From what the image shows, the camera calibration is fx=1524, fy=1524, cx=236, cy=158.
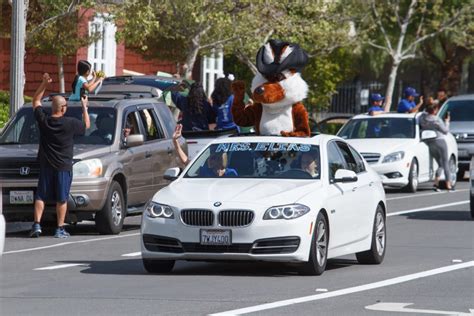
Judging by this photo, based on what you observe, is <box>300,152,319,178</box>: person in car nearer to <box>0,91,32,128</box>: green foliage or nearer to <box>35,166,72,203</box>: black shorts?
<box>35,166,72,203</box>: black shorts

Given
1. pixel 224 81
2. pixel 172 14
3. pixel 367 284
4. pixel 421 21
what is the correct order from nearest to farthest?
pixel 367 284, pixel 224 81, pixel 172 14, pixel 421 21

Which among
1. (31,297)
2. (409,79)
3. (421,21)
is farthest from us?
(409,79)

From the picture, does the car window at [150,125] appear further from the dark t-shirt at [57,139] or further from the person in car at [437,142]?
the person in car at [437,142]

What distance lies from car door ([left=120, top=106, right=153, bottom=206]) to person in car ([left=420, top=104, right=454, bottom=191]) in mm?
10304

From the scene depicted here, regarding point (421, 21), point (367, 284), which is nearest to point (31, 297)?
point (367, 284)

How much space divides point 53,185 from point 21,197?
80cm

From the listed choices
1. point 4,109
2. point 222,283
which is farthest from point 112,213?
point 4,109

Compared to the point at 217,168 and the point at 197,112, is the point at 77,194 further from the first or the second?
the point at 197,112

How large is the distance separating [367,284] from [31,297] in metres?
3.17

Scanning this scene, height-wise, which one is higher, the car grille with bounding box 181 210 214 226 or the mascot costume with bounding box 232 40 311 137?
the mascot costume with bounding box 232 40 311 137

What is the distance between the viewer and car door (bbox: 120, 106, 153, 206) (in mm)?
20141

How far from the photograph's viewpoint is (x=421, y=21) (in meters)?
48.5

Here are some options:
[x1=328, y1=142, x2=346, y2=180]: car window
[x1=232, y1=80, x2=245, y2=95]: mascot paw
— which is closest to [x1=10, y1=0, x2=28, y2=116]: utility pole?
[x1=232, y1=80, x2=245, y2=95]: mascot paw

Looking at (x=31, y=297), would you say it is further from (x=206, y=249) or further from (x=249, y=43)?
(x=249, y=43)
